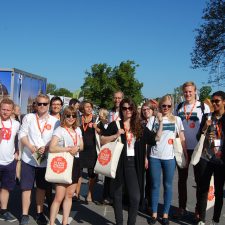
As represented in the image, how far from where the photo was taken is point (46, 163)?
4.99 metres

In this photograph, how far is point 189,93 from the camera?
212 inches

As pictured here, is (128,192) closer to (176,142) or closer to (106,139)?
(106,139)

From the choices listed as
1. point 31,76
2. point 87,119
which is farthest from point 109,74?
point 87,119

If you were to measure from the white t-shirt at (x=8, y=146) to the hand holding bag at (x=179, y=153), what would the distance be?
2411 mm

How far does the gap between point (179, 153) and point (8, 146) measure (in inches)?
100

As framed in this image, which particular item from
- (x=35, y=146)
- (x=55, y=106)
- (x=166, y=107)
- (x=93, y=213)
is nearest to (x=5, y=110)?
(x=35, y=146)

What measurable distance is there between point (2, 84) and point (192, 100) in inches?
330

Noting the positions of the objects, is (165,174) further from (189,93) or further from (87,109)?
(87,109)

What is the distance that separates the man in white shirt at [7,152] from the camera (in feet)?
16.9

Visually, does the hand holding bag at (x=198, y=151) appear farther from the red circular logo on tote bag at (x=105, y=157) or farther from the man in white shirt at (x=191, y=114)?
the red circular logo on tote bag at (x=105, y=157)

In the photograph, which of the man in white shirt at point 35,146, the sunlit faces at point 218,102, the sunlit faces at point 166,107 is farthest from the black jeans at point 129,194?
the sunlit faces at point 218,102

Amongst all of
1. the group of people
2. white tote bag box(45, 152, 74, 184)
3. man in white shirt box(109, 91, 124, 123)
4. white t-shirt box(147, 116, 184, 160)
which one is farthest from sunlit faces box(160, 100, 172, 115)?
white tote bag box(45, 152, 74, 184)

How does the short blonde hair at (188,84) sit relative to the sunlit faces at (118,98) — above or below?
above

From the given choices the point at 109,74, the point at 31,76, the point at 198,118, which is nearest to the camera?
the point at 198,118
